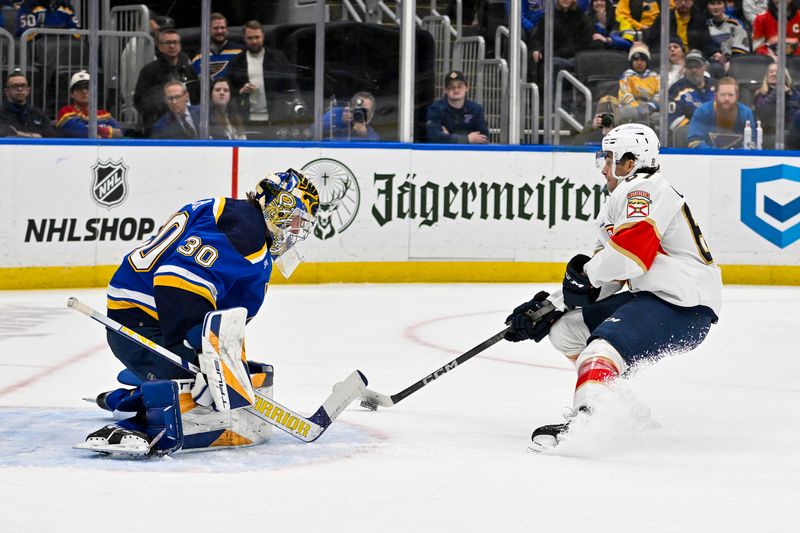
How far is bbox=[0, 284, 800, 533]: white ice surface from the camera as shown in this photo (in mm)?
2771

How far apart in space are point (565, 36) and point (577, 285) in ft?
18.2

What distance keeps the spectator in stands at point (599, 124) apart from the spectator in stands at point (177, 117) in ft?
8.33

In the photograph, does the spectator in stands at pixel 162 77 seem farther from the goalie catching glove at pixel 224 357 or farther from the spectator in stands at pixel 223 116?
the goalie catching glove at pixel 224 357

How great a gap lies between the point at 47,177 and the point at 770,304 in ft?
13.8

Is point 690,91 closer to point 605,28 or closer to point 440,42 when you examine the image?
point 605,28

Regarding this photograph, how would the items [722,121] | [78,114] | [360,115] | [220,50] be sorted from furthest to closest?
[722,121] → [360,115] → [220,50] → [78,114]

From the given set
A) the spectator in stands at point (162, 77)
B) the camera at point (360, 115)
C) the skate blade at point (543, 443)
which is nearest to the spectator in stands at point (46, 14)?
the spectator in stands at point (162, 77)

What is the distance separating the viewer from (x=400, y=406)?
4.28 meters

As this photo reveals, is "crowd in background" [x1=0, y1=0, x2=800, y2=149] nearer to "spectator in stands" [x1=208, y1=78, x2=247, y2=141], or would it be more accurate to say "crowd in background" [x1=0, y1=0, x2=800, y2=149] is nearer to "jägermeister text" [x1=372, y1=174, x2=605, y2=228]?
"spectator in stands" [x1=208, y1=78, x2=247, y2=141]

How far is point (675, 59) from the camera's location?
898 cm

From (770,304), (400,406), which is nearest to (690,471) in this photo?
(400,406)

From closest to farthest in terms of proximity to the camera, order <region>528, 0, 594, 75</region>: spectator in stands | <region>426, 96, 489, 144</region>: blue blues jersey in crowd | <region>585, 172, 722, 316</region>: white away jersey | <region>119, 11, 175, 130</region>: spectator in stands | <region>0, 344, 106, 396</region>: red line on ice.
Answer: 1. <region>585, 172, 722, 316</region>: white away jersey
2. <region>0, 344, 106, 396</region>: red line on ice
3. <region>119, 11, 175, 130</region>: spectator in stands
4. <region>426, 96, 489, 144</region>: blue blues jersey in crowd
5. <region>528, 0, 594, 75</region>: spectator in stands

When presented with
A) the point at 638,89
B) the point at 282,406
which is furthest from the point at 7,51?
the point at 282,406

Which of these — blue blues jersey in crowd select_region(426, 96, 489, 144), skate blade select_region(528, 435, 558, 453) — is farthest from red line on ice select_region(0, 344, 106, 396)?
blue blues jersey in crowd select_region(426, 96, 489, 144)
